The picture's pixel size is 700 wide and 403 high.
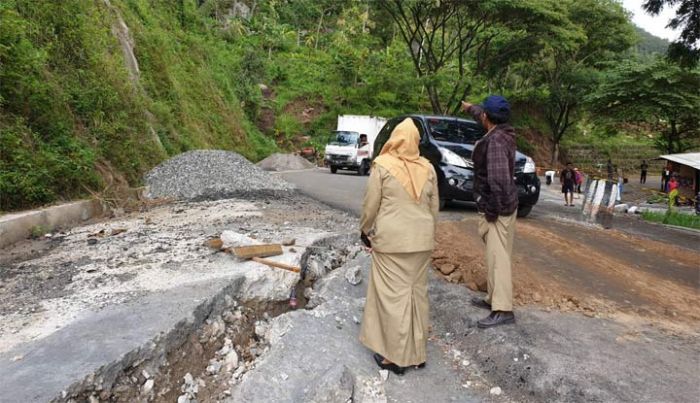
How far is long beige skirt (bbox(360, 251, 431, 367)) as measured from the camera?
11.1ft

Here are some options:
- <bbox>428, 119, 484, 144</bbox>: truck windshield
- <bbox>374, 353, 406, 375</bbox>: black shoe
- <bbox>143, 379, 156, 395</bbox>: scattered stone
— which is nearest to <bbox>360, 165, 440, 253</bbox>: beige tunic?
<bbox>374, 353, 406, 375</bbox>: black shoe

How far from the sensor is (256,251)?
5320 mm

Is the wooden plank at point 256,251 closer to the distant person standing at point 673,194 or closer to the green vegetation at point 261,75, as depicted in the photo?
the green vegetation at point 261,75

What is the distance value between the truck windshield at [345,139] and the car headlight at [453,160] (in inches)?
533

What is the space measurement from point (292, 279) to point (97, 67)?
24.7 ft

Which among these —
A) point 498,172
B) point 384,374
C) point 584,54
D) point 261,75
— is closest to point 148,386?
point 384,374

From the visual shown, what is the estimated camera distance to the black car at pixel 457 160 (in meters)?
7.50

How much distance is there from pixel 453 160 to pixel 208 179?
17.7 feet

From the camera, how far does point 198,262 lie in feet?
17.2

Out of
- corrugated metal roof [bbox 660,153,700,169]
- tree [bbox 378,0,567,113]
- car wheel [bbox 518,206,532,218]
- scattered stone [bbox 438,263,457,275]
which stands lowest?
scattered stone [bbox 438,263,457,275]

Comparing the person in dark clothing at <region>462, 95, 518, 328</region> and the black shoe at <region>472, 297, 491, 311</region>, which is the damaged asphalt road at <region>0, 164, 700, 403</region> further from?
the person in dark clothing at <region>462, 95, 518, 328</region>

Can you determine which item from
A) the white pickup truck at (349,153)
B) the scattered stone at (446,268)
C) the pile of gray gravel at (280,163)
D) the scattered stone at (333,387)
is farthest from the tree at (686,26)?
the pile of gray gravel at (280,163)

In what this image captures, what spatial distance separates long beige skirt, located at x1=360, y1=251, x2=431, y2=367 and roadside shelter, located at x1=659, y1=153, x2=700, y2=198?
21.4 meters

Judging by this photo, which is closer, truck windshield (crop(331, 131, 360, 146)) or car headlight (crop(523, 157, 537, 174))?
car headlight (crop(523, 157, 537, 174))
